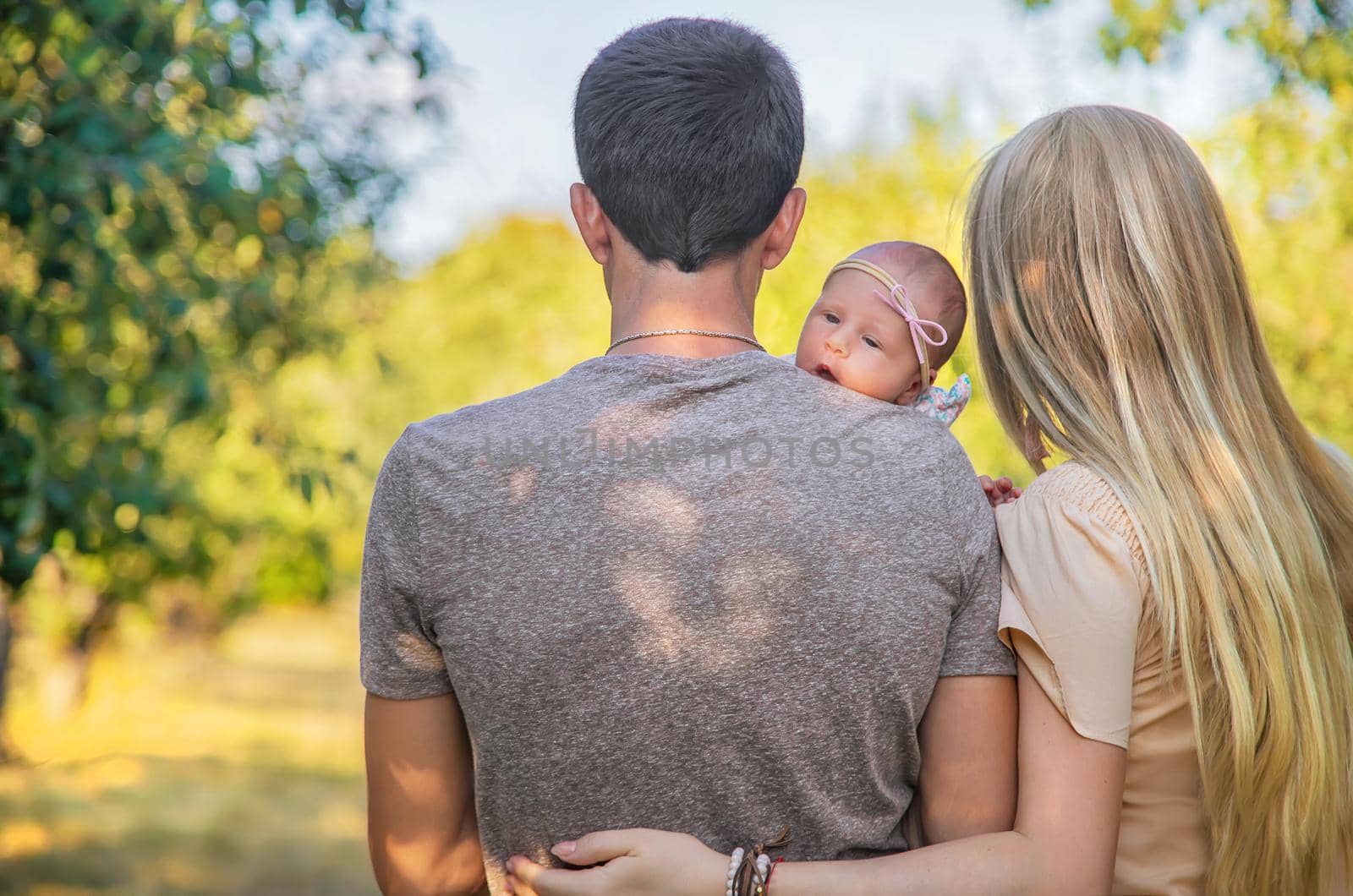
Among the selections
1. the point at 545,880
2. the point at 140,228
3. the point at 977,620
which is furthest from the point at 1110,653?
the point at 140,228

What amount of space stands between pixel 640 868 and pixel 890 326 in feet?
3.14

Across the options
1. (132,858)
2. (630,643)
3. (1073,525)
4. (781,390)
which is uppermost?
(781,390)

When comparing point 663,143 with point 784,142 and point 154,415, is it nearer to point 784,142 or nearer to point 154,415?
point 784,142

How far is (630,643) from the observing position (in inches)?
59.8

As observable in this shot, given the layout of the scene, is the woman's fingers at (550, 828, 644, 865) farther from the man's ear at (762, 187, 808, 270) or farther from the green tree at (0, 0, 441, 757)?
the green tree at (0, 0, 441, 757)

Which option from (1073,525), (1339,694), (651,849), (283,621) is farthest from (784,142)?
(283,621)

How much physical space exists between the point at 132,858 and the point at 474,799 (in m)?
6.49

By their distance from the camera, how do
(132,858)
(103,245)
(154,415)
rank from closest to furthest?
(103,245) → (154,415) → (132,858)

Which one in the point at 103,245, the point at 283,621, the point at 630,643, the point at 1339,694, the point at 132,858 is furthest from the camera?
the point at 283,621

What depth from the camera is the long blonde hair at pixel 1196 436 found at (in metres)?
1.62

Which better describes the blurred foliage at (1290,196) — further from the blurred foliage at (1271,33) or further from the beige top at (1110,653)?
the beige top at (1110,653)

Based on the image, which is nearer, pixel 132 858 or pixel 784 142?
pixel 784 142

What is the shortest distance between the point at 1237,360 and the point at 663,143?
0.87 metres

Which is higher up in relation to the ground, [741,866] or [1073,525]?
[1073,525]
